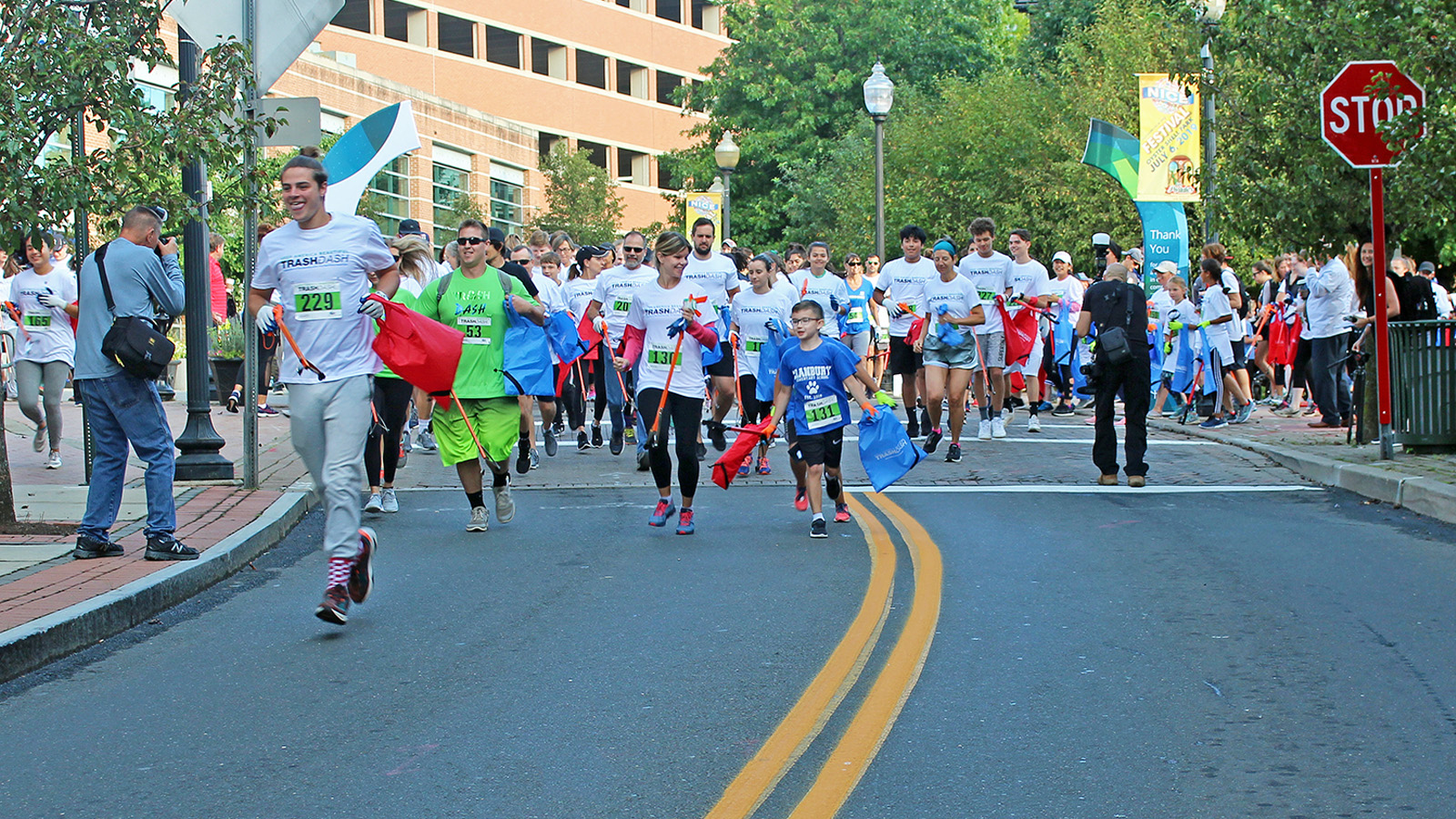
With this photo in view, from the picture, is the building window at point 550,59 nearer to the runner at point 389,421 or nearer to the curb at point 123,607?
the runner at point 389,421

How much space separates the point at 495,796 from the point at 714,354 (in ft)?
21.0

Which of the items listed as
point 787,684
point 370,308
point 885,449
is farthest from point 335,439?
point 885,449

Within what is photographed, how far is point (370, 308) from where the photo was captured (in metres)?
7.68

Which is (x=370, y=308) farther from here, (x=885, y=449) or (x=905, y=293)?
(x=905, y=293)

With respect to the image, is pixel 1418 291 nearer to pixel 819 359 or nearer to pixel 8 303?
pixel 819 359

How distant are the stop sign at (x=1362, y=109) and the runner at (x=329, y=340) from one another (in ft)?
26.3

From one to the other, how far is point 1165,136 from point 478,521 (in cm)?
1347

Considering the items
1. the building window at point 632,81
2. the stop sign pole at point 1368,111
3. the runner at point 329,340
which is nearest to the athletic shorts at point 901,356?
the stop sign pole at point 1368,111

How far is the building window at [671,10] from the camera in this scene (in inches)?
2847

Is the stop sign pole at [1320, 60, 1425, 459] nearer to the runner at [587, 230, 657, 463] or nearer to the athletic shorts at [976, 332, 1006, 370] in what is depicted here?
the athletic shorts at [976, 332, 1006, 370]

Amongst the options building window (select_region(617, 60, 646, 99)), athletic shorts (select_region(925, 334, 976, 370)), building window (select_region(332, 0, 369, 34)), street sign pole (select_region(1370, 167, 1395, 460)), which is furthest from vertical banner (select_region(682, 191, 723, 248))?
building window (select_region(617, 60, 646, 99))

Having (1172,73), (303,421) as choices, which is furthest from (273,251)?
(1172,73)

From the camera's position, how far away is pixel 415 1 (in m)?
59.3

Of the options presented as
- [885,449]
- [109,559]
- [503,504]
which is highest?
[885,449]
